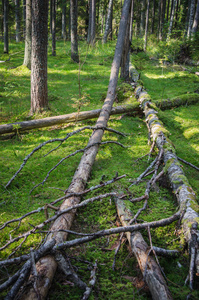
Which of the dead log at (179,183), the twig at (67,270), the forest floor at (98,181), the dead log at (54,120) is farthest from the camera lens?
the dead log at (54,120)

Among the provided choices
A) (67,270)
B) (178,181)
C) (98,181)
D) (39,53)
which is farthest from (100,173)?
(39,53)

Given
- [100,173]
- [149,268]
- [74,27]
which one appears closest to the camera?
[149,268]

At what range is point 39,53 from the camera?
22.2 ft

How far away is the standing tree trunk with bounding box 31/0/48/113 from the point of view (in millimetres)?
6430

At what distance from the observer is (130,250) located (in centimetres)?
279

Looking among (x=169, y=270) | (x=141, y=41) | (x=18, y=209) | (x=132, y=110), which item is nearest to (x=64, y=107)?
(x=132, y=110)

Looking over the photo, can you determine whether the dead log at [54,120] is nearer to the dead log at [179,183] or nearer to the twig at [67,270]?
the dead log at [179,183]

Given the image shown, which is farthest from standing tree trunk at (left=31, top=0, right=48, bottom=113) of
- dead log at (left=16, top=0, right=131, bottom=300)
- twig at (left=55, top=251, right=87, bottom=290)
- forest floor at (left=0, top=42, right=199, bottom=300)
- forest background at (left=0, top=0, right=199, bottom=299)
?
twig at (left=55, top=251, right=87, bottom=290)

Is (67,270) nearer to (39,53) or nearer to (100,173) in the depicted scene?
(100,173)

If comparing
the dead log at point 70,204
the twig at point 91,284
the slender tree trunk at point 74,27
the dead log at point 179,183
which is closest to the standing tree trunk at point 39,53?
the dead log at point 70,204

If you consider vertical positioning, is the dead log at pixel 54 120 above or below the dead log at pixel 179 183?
above

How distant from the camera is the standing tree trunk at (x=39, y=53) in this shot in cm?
643

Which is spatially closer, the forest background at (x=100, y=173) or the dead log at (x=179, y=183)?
the forest background at (x=100, y=173)

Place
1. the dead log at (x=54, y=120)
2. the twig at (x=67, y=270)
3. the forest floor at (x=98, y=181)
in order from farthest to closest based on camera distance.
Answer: the dead log at (x=54, y=120), the forest floor at (x=98, y=181), the twig at (x=67, y=270)
